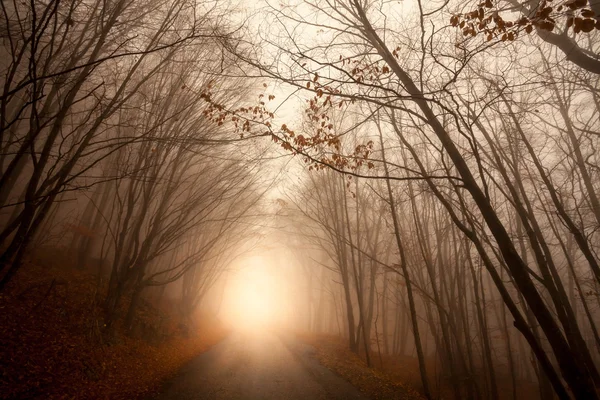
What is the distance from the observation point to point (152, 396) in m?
5.52

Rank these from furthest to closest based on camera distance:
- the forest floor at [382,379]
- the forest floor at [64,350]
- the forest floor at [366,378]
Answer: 1. the forest floor at [382,379]
2. the forest floor at [366,378]
3. the forest floor at [64,350]

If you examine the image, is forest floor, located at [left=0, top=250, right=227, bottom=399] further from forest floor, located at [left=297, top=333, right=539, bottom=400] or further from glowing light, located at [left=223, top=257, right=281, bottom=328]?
glowing light, located at [left=223, top=257, right=281, bottom=328]

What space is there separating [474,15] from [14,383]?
834 cm

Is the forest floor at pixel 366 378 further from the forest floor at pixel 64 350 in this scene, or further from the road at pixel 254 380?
the forest floor at pixel 64 350

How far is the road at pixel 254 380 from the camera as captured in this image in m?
6.31

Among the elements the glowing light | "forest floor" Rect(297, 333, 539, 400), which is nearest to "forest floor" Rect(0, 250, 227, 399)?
"forest floor" Rect(297, 333, 539, 400)

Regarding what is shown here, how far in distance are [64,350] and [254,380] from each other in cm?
470

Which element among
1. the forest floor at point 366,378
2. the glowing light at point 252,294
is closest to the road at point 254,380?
the forest floor at point 366,378

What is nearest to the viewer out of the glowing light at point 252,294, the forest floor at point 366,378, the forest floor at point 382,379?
the forest floor at point 366,378

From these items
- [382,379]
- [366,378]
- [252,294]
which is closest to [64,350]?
[366,378]

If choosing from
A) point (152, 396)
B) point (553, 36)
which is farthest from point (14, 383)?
point (553, 36)

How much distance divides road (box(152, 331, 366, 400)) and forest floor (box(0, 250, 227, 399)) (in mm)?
582

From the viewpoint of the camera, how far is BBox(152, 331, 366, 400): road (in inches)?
249

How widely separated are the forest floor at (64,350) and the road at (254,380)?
1.91 feet
